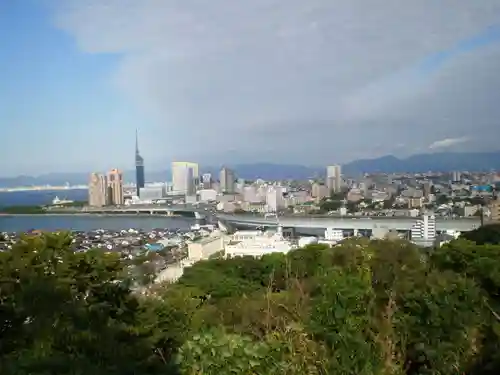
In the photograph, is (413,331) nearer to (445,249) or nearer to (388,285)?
(388,285)

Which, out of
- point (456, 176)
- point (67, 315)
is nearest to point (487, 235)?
point (67, 315)

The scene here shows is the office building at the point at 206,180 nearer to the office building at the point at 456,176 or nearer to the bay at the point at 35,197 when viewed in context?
the bay at the point at 35,197

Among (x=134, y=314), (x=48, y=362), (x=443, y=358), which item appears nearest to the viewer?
(x=48, y=362)

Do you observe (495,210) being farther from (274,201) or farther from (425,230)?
(274,201)

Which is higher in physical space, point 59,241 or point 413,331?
point 59,241

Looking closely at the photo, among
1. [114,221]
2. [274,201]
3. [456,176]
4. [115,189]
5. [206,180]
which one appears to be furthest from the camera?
[206,180]

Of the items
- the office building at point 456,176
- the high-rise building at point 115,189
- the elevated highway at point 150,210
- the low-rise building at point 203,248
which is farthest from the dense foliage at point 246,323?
the high-rise building at point 115,189

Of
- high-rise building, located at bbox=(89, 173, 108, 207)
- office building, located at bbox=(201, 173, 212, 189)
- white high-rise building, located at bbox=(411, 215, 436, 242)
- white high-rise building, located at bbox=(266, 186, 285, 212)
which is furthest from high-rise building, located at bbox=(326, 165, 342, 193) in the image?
high-rise building, located at bbox=(89, 173, 108, 207)

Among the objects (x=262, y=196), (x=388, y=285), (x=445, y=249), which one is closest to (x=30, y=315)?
(x=388, y=285)
